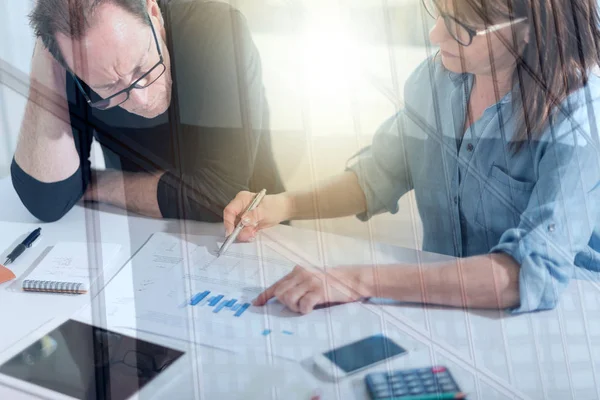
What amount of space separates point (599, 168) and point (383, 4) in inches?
17.3

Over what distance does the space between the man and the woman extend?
190 millimetres

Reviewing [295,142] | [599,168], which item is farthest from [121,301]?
[599,168]

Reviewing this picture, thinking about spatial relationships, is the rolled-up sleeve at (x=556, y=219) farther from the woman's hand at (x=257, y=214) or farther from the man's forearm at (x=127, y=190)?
the man's forearm at (x=127, y=190)

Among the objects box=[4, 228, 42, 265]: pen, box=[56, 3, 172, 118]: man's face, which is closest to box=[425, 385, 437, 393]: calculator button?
box=[56, 3, 172, 118]: man's face

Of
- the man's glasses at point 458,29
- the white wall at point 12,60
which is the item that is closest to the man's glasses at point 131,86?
the white wall at point 12,60

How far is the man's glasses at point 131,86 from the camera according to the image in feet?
3.61

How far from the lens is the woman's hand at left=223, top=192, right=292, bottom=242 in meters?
1.06

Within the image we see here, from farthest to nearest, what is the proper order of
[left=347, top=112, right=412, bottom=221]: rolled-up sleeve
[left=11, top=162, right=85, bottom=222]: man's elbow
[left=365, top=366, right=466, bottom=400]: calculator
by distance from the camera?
[left=11, top=162, right=85, bottom=222]: man's elbow → [left=347, top=112, right=412, bottom=221]: rolled-up sleeve → [left=365, top=366, right=466, bottom=400]: calculator

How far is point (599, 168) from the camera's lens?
3.31 ft

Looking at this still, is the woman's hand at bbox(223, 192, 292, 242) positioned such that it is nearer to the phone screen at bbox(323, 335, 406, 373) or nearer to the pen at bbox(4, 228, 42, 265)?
the phone screen at bbox(323, 335, 406, 373)

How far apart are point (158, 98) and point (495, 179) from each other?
0.59 metres

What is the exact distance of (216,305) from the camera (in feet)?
3.35

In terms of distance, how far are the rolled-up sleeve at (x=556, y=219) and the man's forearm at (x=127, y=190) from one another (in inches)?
23.5

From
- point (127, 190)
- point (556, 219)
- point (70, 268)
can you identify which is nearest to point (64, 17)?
point (127, 190)
